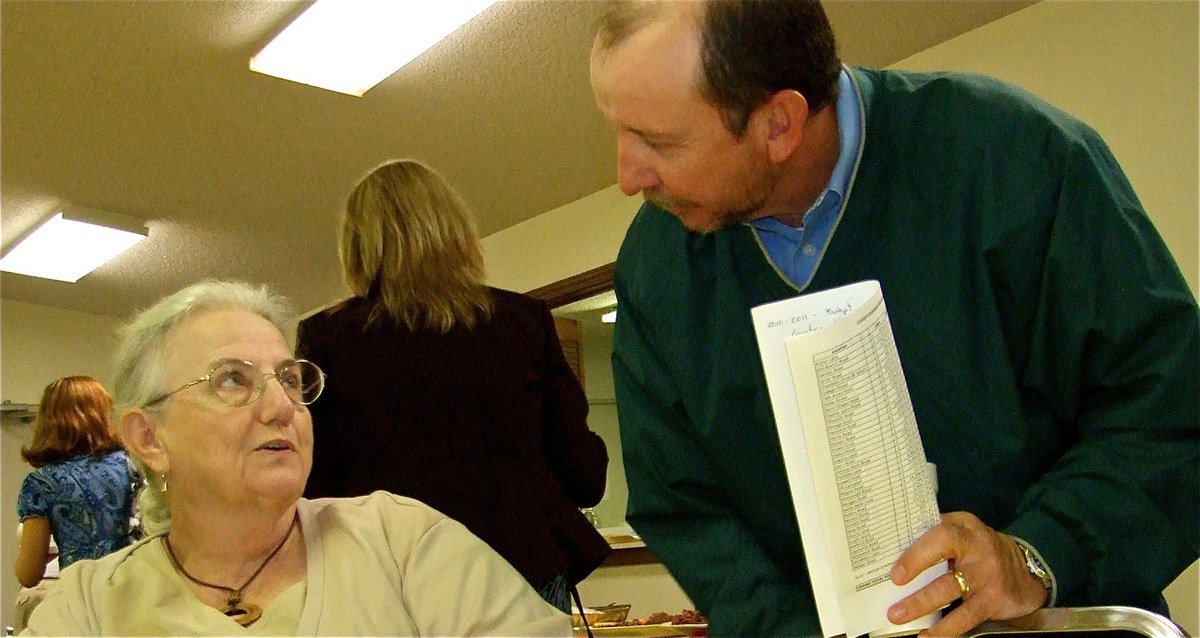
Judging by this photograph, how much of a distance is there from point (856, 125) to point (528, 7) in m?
2.49

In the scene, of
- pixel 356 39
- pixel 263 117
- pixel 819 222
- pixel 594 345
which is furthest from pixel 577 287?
pixel 819 222

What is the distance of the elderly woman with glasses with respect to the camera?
142cm

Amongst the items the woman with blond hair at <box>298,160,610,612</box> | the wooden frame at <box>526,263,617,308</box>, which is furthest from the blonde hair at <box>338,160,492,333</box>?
the wooden frame at <box>526,263,617,308</box>

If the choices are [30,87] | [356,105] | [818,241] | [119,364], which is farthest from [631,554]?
[818,241]

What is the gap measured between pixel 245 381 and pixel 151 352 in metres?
0.17

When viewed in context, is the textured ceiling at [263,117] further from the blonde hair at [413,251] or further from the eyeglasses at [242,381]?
the eyeglasses at [242,381]

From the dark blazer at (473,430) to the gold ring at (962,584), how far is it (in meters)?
0.97

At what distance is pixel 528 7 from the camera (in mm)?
3547

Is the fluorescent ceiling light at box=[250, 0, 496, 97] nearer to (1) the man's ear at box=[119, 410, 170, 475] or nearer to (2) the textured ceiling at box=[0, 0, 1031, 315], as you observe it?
(2) the textured ceiling at box=[0, 0, 1031, 315]

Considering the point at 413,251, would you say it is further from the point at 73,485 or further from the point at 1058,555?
the point at 73,485

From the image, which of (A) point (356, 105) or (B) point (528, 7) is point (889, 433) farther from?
(A) point (356, 105)

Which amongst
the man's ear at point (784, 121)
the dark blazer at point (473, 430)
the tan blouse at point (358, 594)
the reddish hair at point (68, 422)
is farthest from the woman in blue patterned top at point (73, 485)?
the man's ear at point (784, 121)

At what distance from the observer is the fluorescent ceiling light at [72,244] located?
207 inches

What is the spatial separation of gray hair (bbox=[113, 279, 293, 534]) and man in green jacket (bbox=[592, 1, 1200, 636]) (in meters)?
0.71
